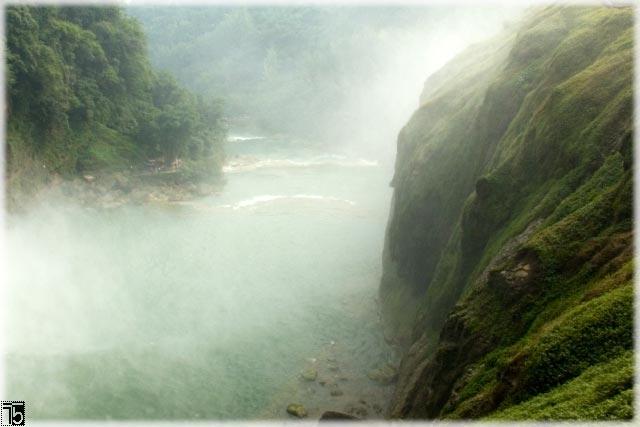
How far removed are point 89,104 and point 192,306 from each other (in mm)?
40210

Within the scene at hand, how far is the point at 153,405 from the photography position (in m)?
27.5

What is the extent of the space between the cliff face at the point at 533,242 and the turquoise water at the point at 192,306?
6235 millimetres

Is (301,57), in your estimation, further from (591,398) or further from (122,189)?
(591,398)

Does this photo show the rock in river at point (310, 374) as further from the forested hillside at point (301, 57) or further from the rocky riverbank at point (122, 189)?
the forested hillside at point (301, 57)

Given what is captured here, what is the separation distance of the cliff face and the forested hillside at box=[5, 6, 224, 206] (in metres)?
43.8

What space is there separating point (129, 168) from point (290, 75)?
97497mm

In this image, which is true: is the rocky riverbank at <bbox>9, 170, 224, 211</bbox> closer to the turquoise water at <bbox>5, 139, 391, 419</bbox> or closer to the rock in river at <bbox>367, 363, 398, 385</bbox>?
the turquoise water at <bbox>5, 139, 391, 419</bbox>

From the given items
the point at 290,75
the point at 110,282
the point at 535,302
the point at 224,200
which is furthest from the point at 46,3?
the point at 290,75

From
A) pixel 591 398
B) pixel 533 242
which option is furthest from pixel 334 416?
pixel 591 398

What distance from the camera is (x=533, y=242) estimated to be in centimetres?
1745

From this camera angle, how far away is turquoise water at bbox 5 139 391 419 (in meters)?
28.5

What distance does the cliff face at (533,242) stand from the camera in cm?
1266

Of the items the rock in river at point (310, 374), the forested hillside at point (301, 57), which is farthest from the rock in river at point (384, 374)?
the forested hillside at point (301, 57)

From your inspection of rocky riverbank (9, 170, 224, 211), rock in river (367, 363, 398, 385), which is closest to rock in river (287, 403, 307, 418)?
rock in river (367, 363, 398, 385)
